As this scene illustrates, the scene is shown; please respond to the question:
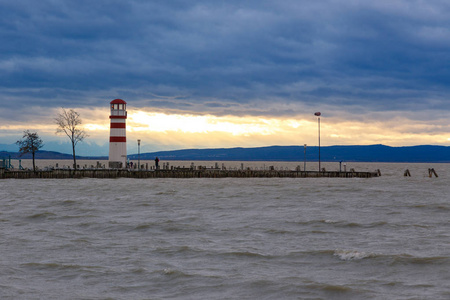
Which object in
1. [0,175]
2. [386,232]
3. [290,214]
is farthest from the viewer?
[0,175]

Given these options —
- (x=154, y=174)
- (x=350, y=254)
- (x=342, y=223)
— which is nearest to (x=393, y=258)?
(x=350, y=254)

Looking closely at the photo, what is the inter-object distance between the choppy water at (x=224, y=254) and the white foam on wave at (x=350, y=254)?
0.19ft

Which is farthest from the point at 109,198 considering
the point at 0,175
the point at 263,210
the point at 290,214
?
the point at 0,175

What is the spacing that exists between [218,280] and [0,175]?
5747 centimetres

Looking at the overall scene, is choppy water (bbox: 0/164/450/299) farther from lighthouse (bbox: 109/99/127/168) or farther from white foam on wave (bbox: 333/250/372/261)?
lighthouse (bbox: 109/99/127/168)

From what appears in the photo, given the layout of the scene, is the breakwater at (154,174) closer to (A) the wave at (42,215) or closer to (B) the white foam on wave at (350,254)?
(A) the wave at (42,215)

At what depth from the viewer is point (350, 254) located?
1545 centimetres

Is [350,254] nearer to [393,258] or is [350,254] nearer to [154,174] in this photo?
[393,258]

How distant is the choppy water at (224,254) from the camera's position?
471 inches

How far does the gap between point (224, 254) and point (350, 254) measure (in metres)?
3.77

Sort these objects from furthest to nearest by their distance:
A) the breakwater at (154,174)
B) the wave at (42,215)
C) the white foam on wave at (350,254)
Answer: the breakwater at (154,174) → the wave at (42,215) → the white foam on wave at (350,254)

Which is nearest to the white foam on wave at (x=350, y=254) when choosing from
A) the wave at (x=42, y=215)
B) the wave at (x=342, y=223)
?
the wave at (x=342, y=223)

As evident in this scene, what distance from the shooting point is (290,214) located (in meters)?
27.2

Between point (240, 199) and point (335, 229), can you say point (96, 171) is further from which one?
point (335, 229)
